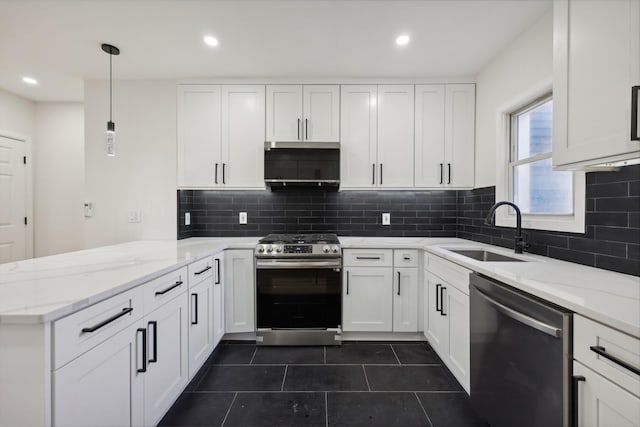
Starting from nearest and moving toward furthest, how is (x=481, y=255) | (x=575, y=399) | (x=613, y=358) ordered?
(x=613, y=358), (x=575, y=399), (x=481, y=255)

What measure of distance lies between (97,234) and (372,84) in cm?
318

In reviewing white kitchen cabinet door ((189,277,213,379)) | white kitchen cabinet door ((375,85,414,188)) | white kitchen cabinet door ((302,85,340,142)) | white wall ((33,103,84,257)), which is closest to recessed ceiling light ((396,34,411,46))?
white kitchen cabinet door ((375,85,414,188))

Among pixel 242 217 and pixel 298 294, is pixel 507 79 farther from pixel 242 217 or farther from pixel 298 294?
pixel 242 217

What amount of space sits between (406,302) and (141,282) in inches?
83.9

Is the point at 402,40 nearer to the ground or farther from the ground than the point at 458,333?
farther from the ground

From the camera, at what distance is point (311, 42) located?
2.21 metres

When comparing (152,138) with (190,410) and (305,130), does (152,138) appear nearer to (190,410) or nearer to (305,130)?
(305,130)

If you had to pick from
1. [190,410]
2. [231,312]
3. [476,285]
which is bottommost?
[190,410]

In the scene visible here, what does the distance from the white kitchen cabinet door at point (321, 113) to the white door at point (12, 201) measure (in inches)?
140

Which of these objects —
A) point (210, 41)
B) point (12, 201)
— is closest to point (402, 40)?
point (210, 41)

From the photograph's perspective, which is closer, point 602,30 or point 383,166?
point 602,30

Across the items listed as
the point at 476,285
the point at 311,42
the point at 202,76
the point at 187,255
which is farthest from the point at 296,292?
the point at 202,76

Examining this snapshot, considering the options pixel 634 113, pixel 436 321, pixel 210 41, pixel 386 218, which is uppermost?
pixel 210 41

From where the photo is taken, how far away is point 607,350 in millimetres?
854
